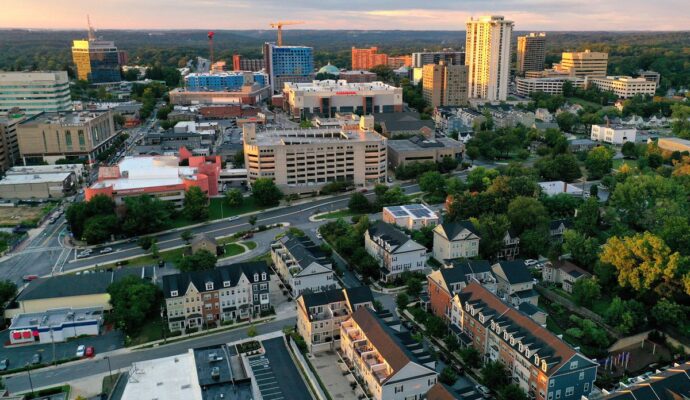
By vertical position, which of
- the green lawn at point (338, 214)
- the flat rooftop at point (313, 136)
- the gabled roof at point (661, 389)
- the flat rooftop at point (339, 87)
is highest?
the flat rooftop at point (339, 87)

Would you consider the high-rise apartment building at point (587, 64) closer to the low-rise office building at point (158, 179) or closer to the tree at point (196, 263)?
the low-rise office building at point (158, 179)

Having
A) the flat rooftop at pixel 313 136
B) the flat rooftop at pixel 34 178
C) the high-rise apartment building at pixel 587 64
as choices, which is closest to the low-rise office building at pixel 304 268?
the flat rooftop at pixel 313 136

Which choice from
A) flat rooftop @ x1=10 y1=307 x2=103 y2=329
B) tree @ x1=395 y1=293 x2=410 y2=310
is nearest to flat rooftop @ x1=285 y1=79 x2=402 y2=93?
tree @ x1=395 y1=293 x2=410 y2=310

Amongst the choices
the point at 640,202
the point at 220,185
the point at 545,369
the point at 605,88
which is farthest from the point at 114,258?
the point at 605,88

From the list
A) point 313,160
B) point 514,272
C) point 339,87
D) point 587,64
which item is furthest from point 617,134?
point 587,64

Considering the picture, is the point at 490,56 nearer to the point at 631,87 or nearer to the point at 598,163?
the point at 631,87

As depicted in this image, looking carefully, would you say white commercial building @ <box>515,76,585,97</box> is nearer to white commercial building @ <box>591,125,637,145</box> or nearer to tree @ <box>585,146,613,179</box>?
white commercial building @ <box>591,125,637,145</box>

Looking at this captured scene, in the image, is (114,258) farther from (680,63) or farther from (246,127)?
(680,63)
